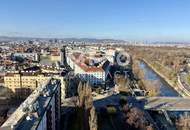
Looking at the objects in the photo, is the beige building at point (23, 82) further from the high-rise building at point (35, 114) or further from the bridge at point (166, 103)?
the high-rise building at point (35, 114)

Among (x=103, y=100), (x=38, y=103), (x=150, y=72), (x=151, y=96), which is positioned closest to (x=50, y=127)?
(x=38, y=103)

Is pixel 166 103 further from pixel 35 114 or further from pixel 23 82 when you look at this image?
pixel 35 114

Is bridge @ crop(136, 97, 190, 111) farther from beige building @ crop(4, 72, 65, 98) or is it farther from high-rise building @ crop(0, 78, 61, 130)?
high-rise building @ crop(0, 78, 61, 130)

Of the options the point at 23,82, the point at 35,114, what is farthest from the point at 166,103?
the point at 35,114

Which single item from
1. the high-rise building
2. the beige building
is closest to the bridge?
the beige building

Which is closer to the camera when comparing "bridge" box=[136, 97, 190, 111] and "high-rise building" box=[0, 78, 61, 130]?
"high-rise building" box=[0, 78, 61, 130]

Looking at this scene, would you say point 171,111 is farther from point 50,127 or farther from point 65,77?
point 50,127

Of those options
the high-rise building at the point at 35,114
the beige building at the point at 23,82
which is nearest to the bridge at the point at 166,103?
the beige building at the point at 23,82

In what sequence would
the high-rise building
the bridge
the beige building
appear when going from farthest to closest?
the beige building < the bridge < the high-rise building
